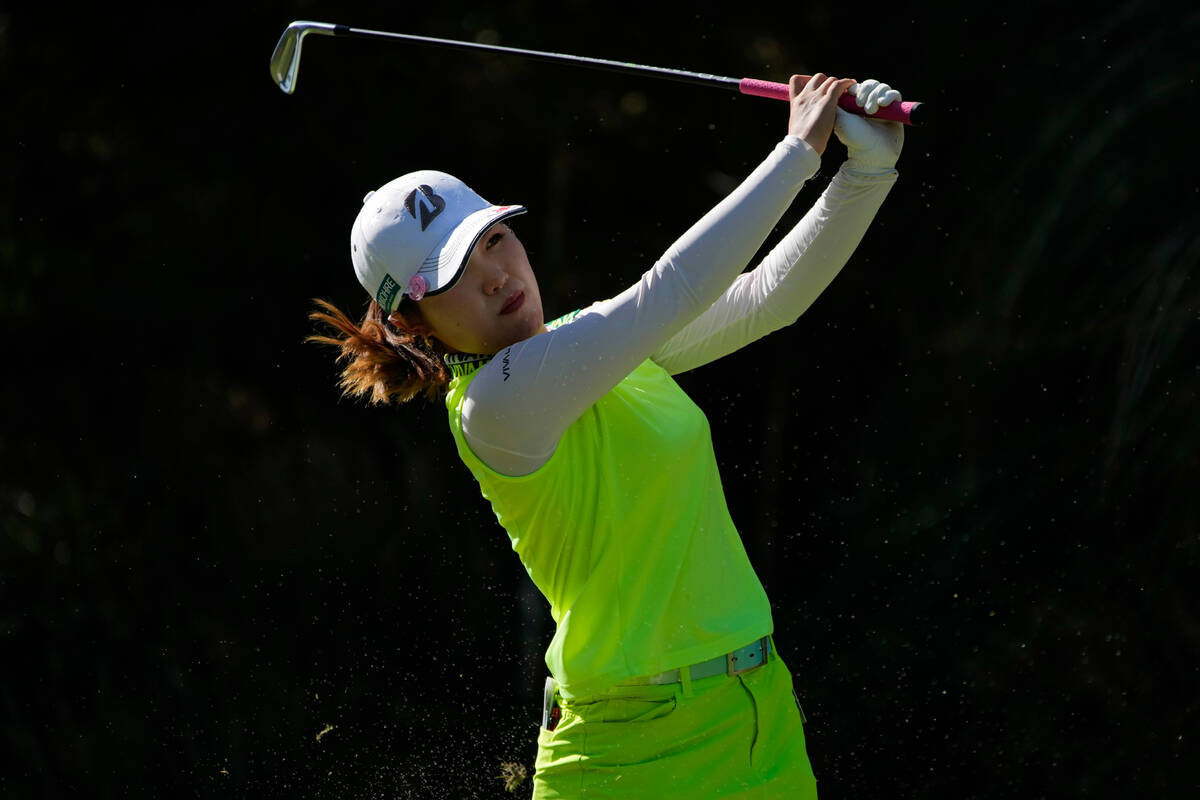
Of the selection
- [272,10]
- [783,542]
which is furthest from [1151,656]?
[272,10]

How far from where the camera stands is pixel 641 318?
1650 mm

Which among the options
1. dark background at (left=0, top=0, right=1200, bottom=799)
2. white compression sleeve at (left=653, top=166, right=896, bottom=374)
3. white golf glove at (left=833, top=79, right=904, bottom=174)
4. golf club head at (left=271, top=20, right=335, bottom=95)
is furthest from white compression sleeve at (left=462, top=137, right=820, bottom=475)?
dark background at (left=0, top=0, right=1200, bottom=799)

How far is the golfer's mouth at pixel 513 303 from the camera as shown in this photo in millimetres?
1877

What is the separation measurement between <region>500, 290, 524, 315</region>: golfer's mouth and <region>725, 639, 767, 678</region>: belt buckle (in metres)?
0.51

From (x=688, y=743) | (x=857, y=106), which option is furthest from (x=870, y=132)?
(x=688, y=743)

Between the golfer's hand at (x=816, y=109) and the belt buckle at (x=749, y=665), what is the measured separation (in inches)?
24.2

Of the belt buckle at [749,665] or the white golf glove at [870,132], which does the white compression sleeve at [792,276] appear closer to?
the white golf glove at [870,132]

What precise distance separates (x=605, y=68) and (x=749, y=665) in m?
0.83

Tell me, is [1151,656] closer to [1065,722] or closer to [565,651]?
[1065,722]

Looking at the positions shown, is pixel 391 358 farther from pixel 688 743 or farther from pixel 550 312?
pixel 550 312

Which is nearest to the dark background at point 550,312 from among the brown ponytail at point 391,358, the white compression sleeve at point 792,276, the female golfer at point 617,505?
the white compression sleeve at point 792,276

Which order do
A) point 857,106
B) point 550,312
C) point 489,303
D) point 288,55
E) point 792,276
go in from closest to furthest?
point 857,106 < point 489,303 < point 792,276 < point 288,55 < point 550,312

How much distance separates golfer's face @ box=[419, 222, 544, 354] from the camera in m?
1.86

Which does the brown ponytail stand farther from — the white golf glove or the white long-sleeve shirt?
the white golf glove
